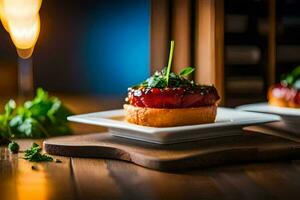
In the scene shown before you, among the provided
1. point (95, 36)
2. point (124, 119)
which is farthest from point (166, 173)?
point (95, 36)

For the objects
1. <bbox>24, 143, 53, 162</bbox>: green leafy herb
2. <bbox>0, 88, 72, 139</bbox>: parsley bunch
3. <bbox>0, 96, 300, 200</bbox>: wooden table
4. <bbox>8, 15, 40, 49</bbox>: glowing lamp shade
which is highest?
<bbox>8, 15, 40, 49</bbox>: glowing lamp shade

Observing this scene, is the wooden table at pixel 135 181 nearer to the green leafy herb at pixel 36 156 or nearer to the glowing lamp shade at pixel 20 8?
the green leafy herb at pixel 36 156

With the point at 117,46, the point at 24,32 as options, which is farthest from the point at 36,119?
the point at 117,46

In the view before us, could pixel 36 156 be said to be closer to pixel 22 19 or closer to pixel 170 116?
pixel 170 116

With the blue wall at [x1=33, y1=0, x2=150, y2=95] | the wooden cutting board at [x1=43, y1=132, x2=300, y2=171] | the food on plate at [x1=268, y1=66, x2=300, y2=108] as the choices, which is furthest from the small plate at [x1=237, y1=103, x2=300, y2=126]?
the blue wall at [x1=33, y1=0, x2=150, y2=95]

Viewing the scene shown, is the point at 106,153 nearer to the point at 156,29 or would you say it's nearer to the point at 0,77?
the point at 156,29

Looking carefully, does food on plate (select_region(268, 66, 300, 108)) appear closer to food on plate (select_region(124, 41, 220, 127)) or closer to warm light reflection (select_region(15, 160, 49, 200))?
food on plate (select_region(124, 41, 220, 127))

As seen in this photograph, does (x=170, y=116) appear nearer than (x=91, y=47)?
Yes
